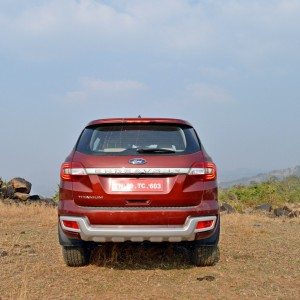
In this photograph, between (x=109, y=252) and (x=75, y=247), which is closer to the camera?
(x=75, y=247)

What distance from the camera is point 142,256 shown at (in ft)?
21.9

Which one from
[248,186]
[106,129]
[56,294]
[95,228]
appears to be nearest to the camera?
[56,294]

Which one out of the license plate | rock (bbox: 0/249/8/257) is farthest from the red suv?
rock (bbox: 0/249/8/257)

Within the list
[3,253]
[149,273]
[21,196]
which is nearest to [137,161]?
[149,273]

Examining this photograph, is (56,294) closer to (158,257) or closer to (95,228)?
(95,228)

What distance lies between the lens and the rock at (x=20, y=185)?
66.3 feet

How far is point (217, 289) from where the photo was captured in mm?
5066

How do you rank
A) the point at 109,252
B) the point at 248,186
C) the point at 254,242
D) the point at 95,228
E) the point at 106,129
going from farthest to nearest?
the point at 248,186 → the point at 254,242 → the point at 109,252 → the point at 106,129 → the point at 95,228

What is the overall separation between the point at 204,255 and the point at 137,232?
4.03ft

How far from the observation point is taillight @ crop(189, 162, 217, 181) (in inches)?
212

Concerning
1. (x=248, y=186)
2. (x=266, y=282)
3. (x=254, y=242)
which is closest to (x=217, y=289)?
(x=266, y=282)

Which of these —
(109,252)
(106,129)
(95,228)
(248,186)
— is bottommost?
(248,186)

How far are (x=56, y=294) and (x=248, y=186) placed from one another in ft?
75.7

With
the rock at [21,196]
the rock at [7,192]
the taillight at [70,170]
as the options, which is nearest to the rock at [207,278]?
the taillight at [70,170]
